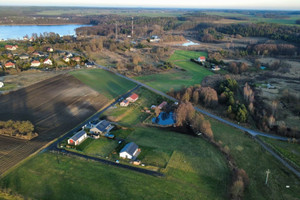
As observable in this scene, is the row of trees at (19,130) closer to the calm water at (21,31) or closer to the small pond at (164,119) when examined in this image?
the small pond at (164,119)

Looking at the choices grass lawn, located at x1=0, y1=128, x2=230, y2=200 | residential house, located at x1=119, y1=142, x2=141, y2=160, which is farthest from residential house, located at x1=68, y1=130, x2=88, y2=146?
residential house, located at x1=119, y1=142, x2=141, y2=160

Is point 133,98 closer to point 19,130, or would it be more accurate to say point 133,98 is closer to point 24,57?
point 19,130

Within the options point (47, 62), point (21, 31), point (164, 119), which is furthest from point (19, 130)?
point (21, 31)

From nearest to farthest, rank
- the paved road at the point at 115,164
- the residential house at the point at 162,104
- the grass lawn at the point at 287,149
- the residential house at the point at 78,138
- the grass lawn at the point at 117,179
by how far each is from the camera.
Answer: the grass lawn at the point at 117,179 → the paved road at the point at 115,164 → the grass lawn at the point at 287,149 → the residential house at the point at 78,138 → the residential house at the point at 162,104

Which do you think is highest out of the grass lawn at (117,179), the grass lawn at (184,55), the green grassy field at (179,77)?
the grass lawn at (184,55)

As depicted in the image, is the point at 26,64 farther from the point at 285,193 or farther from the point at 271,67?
the point at 271,67

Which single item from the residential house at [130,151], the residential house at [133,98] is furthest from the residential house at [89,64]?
the residential house at [130,151]

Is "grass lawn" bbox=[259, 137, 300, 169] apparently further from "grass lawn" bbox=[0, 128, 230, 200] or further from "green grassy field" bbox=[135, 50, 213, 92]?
"green grassy field" bbox=[135, 50, 213, 92]
